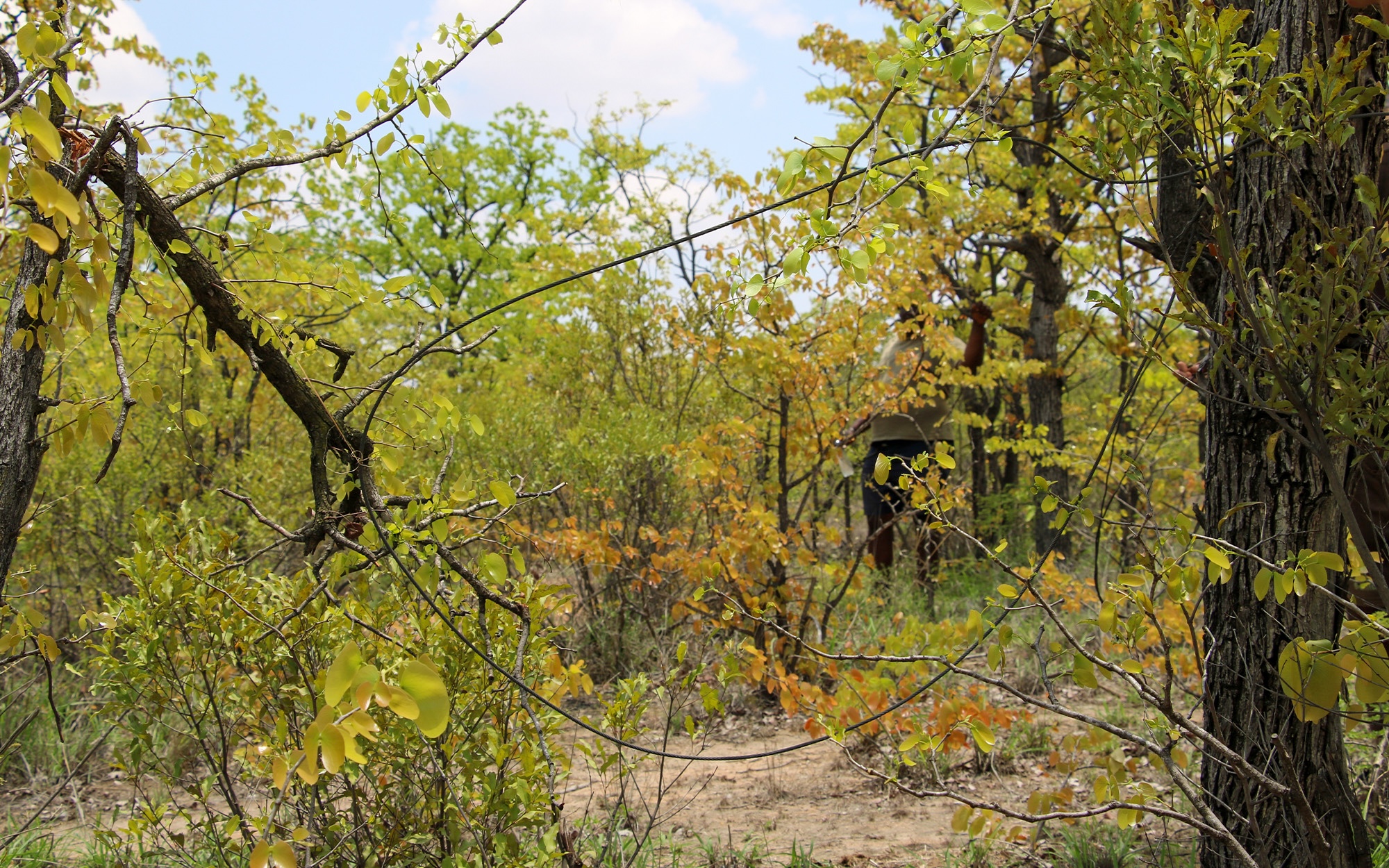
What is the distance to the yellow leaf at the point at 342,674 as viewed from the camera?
0.89 metres

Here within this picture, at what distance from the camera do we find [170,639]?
7.03 ft

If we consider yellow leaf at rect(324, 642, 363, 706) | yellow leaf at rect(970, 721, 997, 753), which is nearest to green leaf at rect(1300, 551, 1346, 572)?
yellow leaf at rect(970, 721, 997, 753)

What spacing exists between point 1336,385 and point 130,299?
490cm

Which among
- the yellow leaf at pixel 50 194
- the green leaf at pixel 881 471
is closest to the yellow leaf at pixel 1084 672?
the green leaf at pixel 881 471

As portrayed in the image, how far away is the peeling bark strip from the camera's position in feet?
5.77

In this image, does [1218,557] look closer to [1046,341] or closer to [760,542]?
[760,542]

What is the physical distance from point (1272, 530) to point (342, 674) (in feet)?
6.26

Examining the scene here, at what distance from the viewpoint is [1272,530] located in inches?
76.4

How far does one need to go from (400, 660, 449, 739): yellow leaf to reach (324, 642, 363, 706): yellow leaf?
0.05 m

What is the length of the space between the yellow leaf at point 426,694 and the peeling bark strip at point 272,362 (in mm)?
931

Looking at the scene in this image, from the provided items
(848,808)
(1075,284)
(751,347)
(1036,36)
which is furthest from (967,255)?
(1036,36)

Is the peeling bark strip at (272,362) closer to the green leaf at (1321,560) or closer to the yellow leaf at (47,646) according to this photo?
the yellow leaf at (47,646)

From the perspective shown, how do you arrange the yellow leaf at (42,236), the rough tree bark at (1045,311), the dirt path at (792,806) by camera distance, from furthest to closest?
the rough tree bark at (1045,311) → the dirt path at (792,806) → the yellow leaf at (42,236)

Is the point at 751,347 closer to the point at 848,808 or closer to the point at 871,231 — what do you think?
the point at 848,808
